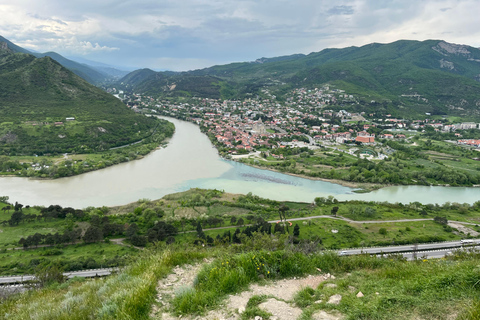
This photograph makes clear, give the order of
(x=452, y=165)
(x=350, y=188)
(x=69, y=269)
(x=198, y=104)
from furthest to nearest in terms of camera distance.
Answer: (x=198, y=104), (x=452, y=165), (x=350, y=188), (x=69, y=269)

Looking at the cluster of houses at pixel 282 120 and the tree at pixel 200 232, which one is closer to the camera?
the tree at pixel 200 232

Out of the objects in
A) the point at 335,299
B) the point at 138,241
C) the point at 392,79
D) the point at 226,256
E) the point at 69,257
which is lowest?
the point at 69,257

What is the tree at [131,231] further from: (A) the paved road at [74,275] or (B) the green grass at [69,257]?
(A) the paved road at [74,275]

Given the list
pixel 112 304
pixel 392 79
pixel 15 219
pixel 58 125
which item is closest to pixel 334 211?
pixel 112 304

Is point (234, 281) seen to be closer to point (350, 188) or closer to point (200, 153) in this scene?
point (350, 188)

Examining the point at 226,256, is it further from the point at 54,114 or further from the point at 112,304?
the point at 54,114

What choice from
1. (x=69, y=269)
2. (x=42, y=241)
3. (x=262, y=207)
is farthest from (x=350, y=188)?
(x=42, y=241)

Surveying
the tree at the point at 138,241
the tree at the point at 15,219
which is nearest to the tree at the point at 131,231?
the tree at the point at 138,241
